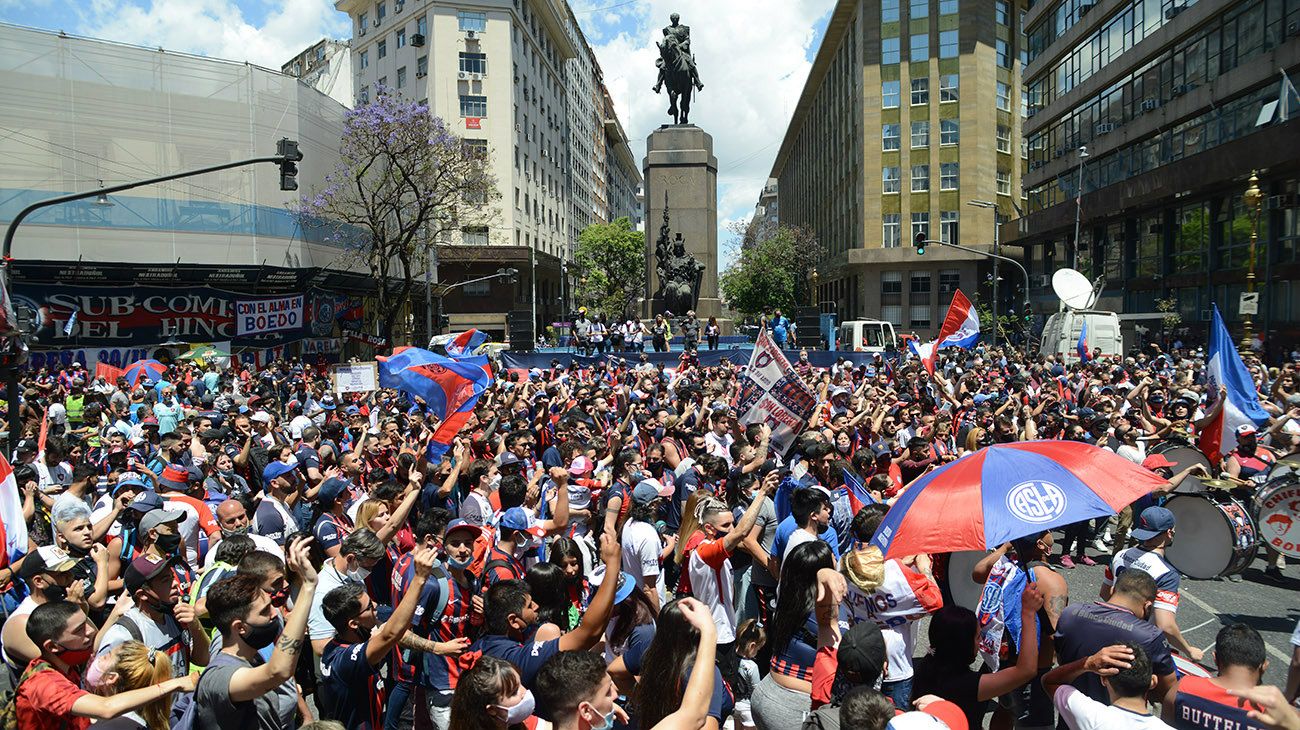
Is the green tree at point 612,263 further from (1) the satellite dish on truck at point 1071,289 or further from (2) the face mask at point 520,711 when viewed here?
(2) the face mask at point 520,711

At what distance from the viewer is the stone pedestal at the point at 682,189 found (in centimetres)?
3466

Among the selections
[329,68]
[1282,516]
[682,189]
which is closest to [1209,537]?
[1282,516]

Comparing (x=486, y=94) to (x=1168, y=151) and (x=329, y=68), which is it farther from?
(x=1168, y=151)

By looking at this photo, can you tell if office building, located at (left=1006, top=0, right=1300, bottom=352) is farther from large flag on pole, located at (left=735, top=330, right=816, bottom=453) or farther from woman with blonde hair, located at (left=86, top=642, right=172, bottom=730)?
woman with blonde hair, located at (left=86, top=642, right=172, bottom=730)

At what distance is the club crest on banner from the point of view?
13.5 ft

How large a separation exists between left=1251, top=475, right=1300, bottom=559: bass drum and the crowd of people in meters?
0.73

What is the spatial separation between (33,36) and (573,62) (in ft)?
199


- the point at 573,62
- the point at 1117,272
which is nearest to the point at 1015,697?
the point at 1117,272

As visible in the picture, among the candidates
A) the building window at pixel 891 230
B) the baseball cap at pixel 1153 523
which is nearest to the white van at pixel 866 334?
the building window at pixel 891 230

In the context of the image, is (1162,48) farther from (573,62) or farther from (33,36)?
(573,62)

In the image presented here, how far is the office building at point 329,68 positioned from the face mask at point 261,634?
66.3 meters

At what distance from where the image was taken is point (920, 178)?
55.5 meters

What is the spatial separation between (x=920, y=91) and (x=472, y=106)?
1159 inches

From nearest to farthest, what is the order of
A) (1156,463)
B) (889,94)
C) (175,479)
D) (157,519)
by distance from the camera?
(157,519) < (175,479) < (1156,463) < (889,94)
